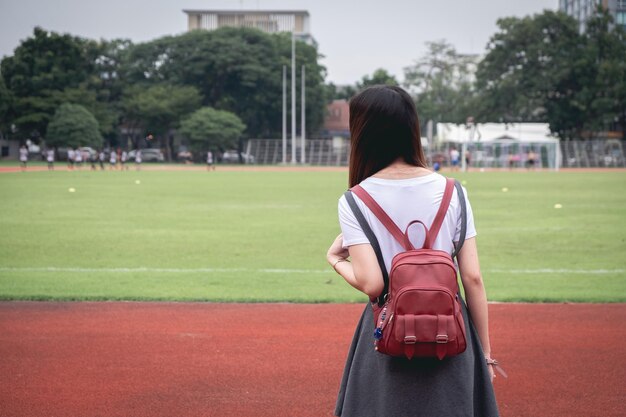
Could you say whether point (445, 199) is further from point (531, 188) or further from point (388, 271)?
point (531, 188)

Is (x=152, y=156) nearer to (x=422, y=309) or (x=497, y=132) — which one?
(x=497, y=132)

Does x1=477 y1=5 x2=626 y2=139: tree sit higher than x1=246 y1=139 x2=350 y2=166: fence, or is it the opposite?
x1=477 y1=5 x2=626 y2=139: tree

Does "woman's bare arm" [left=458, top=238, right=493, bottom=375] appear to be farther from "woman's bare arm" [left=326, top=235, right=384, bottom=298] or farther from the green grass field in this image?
the green grass field

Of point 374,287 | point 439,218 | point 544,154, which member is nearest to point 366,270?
point 374,287

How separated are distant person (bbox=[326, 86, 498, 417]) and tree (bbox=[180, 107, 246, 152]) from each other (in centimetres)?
7302

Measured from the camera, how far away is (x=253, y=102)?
85000mm

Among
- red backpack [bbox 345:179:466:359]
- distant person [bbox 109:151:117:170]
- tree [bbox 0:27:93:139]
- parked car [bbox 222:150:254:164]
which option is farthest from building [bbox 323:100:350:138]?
red backpack [bbox 345:179:466:359]

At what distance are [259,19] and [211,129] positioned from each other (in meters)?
62.9

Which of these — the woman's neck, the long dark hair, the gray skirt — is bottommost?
the gray skirt

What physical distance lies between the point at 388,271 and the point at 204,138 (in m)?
73.8

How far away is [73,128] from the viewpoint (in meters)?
71.9

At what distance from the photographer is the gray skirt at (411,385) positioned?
2996 mm

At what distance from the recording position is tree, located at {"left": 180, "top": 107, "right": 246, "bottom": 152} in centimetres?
7575

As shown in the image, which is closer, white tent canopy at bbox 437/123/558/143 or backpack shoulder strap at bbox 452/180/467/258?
backpack shoulder strap at bbox 452/180/467/258
